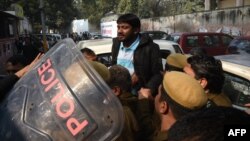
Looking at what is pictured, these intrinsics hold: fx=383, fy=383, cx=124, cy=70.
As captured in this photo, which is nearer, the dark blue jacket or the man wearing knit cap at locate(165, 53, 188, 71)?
the man wearing knit cap at locate(165, 53, 188, 71)

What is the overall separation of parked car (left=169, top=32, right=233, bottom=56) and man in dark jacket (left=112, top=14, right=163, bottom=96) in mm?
10145

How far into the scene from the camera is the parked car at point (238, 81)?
10.8ft

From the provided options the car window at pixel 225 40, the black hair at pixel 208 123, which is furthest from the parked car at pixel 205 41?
the black hair at pixel 208 123

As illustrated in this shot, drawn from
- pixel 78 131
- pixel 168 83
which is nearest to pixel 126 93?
pixel 168 83

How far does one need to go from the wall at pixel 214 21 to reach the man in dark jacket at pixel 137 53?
64.0 ft

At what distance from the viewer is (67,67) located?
5.56 feet

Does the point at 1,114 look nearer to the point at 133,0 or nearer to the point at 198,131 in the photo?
the point at 198,131

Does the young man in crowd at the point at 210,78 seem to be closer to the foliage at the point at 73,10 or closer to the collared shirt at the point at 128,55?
the collared shirt at the point at 128,55

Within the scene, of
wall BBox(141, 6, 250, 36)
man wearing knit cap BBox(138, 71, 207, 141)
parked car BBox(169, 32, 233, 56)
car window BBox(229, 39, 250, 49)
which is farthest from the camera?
wall BBox(141, 6, 250, 36)

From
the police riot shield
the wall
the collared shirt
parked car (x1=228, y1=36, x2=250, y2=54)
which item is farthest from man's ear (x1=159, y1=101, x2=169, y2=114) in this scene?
the wall

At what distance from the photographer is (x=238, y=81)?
3.41 meters

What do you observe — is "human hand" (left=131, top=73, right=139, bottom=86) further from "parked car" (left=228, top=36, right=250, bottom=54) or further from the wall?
the wall

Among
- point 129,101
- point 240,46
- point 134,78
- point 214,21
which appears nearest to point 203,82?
point 129,101

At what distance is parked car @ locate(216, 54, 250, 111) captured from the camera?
129 inches
